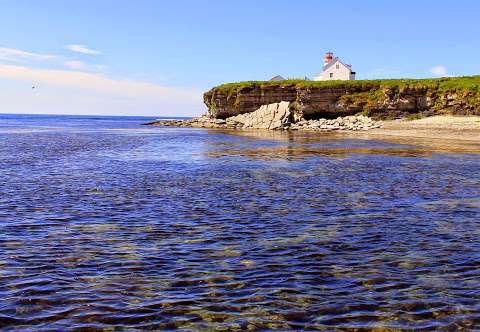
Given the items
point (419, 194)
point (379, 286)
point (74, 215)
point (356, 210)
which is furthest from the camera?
point (419, 194)

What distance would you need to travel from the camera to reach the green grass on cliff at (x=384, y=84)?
250 feet

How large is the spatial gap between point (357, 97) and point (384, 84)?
205 inches

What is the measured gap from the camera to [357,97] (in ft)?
282

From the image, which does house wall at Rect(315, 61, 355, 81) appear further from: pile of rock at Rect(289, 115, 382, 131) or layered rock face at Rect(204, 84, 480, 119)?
pile of rock at Rect(289, 115, 382, 131)

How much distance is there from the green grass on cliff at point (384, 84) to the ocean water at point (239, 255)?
202 feet

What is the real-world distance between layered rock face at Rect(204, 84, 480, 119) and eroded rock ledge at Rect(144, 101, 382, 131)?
81.9 inches

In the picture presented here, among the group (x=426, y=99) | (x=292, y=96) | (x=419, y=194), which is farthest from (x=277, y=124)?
(x=419, y=194)

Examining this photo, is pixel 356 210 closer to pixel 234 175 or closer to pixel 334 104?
pixel 234 175

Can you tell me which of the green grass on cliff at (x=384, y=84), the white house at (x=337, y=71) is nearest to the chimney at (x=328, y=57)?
the white house at (x=337, y=71)

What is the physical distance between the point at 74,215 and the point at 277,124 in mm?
73886

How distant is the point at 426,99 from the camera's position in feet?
257

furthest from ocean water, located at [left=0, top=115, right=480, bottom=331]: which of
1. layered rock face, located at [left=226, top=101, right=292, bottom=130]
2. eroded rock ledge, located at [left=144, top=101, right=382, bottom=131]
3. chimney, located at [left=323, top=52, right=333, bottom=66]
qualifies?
chimney, located at [left=323, top=52, right=333, bottom=66]

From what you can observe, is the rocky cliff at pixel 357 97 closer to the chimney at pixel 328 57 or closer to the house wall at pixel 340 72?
the house wall at pixel 340 72

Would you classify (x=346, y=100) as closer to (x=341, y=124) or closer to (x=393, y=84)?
(x=341, y=124)
